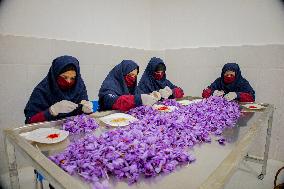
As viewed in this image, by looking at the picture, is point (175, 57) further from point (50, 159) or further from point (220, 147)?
point (50, 159)

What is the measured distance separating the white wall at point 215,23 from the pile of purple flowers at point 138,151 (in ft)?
8.19

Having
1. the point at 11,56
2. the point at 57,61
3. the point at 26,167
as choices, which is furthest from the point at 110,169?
the point at 26,167

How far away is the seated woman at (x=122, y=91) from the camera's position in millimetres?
2141

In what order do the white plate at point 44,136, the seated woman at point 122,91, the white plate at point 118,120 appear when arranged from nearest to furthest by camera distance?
the white plate at point 44,136, the white plate at point 118,120, the seated woman at point 122,91

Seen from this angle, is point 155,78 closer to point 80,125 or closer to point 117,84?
point 117,84

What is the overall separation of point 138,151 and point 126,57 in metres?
3.02

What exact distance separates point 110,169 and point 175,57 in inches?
145

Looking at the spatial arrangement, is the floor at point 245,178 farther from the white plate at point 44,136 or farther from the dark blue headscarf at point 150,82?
the dark blue headscarf at point 150,82

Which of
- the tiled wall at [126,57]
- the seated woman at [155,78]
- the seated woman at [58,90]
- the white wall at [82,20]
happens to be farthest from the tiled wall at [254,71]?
the seated woman at [58,90]

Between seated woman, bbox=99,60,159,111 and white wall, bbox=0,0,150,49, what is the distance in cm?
104

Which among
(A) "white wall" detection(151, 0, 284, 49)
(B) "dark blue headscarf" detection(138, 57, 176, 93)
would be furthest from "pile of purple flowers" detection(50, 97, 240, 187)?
(A) "white wall" detection(151, 0, 284, 49)

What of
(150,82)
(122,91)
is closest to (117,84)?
(122,91)

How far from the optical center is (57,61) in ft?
7.11

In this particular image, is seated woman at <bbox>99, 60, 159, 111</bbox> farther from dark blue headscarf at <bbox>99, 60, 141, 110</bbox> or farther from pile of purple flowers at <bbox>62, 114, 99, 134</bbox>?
pile of purple flowers at <bbox>62, 114, 99, 134</bbox>
